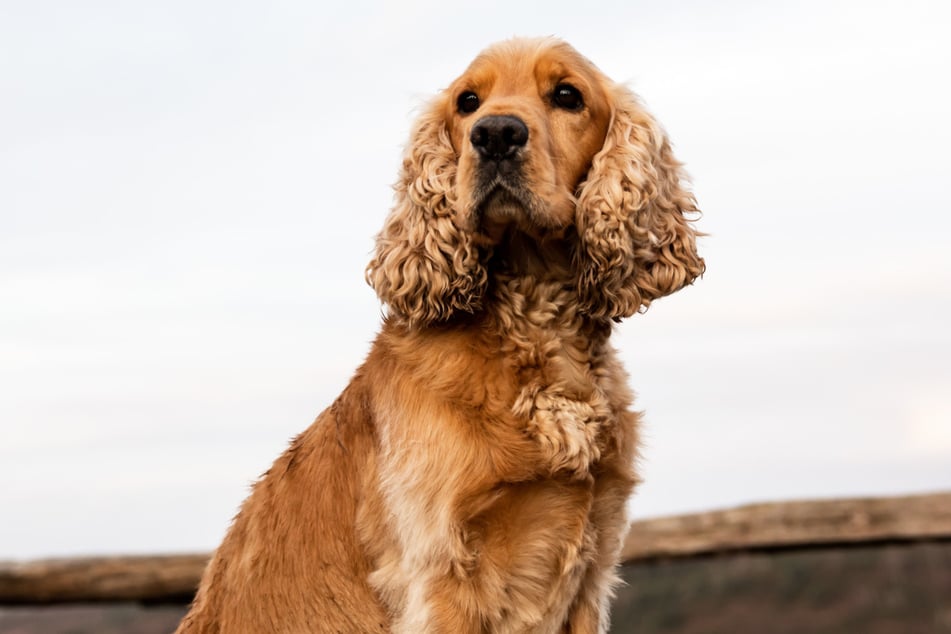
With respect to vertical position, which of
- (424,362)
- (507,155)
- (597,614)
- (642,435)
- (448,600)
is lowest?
(597,614)

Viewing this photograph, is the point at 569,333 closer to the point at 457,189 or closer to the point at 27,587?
the point at 457,189

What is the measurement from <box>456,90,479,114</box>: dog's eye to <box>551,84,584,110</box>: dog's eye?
0.27m

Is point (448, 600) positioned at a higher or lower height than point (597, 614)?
higher

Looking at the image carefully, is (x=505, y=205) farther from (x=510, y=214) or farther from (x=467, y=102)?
(x=467, y=102)

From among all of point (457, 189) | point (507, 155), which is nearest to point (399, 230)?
point (457, 189)

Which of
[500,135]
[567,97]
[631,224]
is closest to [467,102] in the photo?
[567,97]

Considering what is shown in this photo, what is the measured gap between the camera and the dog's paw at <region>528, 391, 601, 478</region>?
391 centimetres

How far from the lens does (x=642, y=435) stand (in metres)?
4.32

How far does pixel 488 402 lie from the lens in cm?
395

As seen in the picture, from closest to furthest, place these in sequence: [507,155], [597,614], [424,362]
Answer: [507,155] → [424,362] → [597,614]

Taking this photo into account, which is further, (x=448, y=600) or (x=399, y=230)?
(x=399, y=230)

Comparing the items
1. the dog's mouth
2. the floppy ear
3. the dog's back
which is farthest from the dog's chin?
the dog's back

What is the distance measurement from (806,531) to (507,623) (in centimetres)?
370

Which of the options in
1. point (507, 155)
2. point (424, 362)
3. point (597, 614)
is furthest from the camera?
point (597, 614)
